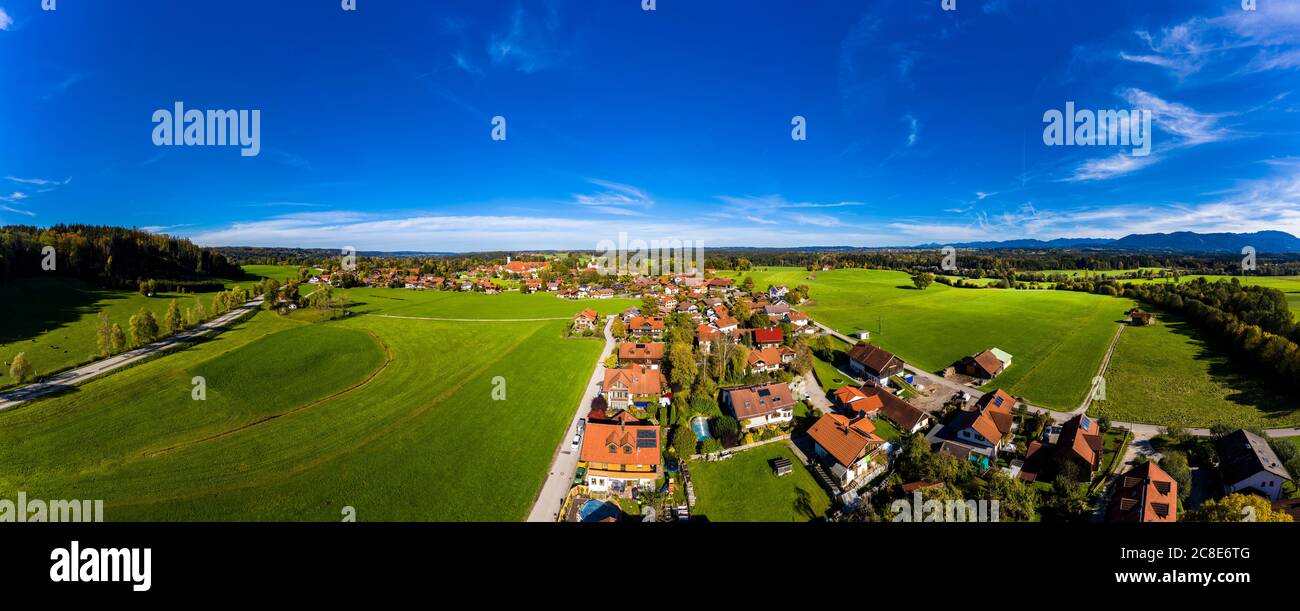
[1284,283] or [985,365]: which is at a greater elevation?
[1284,283]

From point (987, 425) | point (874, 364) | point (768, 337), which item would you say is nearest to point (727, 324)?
point (768, 337)

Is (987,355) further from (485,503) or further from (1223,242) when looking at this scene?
(1223,242)

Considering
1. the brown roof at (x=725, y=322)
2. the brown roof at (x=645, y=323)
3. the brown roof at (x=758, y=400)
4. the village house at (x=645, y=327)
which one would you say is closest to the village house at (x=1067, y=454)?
the brown roof at (x=758, y=400)

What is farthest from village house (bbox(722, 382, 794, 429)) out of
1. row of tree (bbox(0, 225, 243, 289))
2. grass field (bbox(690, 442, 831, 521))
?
row of tree (bbox(0, 225, 243, 289))

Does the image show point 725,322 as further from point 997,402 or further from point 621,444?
point 621,444

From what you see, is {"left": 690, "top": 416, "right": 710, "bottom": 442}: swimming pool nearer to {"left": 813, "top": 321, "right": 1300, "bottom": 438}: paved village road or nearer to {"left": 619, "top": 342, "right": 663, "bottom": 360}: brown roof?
{"left": 619, "top": 342, "right": 663, "bottom": 360}: brown roof
